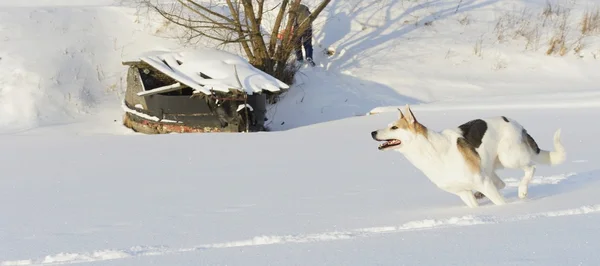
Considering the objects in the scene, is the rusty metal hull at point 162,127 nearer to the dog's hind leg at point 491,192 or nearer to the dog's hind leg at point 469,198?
the dog's hind leg at point 469,198

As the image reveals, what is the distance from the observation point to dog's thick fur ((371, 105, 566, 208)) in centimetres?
604

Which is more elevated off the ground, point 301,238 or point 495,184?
point 301,238

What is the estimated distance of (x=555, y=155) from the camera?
6.82 meters

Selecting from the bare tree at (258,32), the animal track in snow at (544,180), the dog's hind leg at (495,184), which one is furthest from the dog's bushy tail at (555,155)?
the bare tree at (258,32)

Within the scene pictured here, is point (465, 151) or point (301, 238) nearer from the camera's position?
point (301, 238)

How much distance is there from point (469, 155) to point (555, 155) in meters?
1.08

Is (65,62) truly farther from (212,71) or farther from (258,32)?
(212,71)

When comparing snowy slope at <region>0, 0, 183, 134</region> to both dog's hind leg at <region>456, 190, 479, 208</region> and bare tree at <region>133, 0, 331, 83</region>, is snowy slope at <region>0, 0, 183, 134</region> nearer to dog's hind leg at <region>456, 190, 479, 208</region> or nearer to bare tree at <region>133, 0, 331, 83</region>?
bare tree at <region>133, 0, 331, 83</region>

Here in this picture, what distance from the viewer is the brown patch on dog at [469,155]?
6156 millimetres

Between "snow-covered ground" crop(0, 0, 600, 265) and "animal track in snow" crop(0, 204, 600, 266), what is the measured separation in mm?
20

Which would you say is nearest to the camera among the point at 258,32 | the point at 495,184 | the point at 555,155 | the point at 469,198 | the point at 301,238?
the point at 301,238

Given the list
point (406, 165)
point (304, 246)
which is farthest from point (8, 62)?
point (304, 246)

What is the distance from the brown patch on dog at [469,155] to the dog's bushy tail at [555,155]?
823 mm

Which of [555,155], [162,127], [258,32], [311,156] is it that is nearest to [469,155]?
[555,155]
